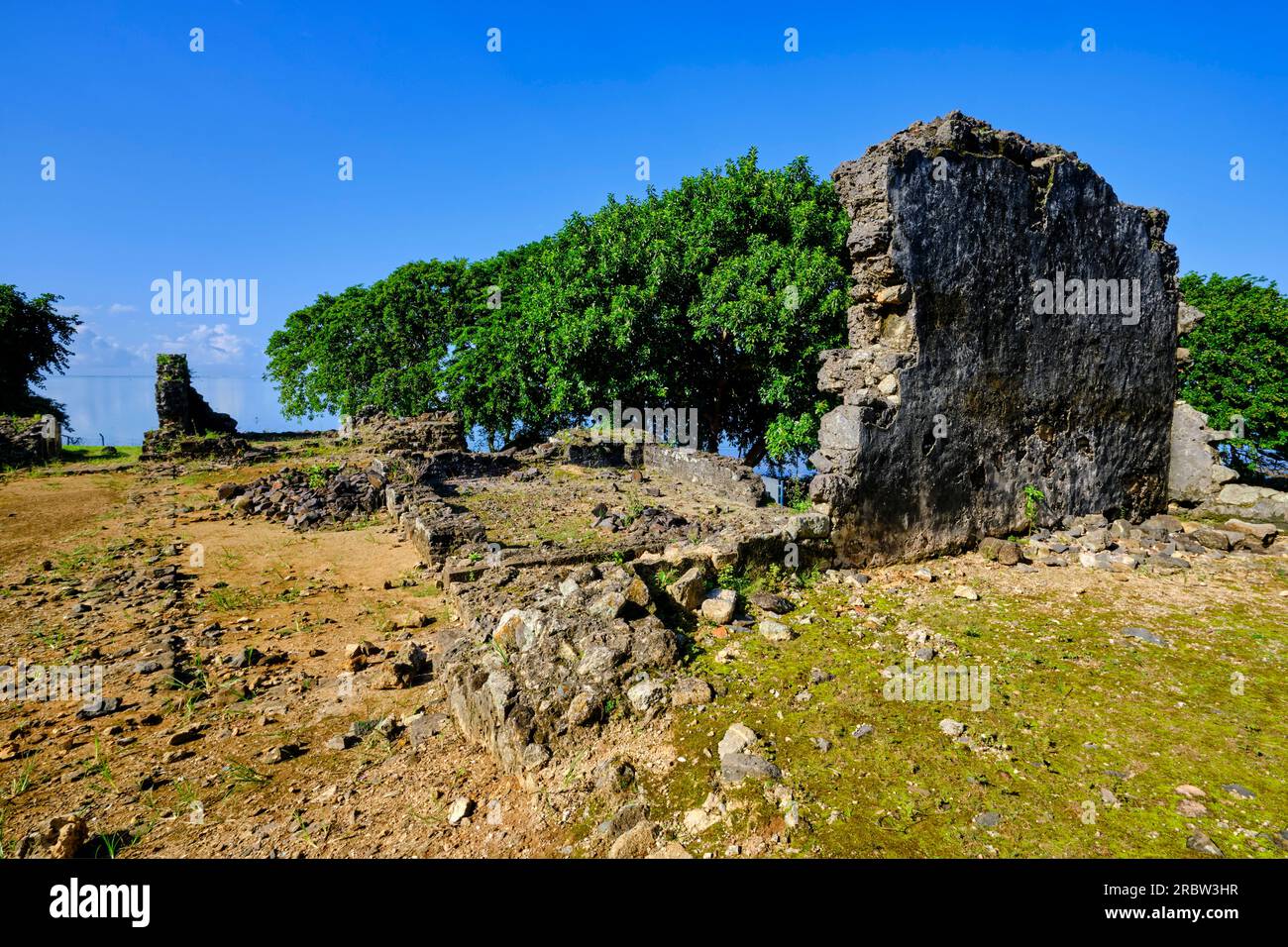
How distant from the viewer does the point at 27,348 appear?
1013 inches

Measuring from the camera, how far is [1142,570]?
21.7ft

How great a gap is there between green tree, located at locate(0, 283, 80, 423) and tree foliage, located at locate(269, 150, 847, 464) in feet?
58.8

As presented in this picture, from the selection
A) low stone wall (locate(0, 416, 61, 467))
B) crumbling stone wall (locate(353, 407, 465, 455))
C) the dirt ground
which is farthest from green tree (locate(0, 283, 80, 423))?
the dirt ground

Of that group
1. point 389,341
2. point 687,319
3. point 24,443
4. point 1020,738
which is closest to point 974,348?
point 1020,738

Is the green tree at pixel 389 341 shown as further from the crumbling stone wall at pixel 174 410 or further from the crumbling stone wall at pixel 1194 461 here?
the crumbling stone wall at pixel 1194 461

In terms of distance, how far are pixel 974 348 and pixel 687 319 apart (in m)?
8.83

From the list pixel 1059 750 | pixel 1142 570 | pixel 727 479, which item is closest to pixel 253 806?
pixel 1059 750

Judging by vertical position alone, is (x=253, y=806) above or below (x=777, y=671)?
below

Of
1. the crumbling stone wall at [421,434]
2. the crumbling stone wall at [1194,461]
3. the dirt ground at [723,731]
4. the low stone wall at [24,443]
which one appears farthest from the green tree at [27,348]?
the crumbling stone wall at [1194,461]

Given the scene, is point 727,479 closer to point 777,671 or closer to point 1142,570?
point 1142,570

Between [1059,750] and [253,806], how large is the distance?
4.43 metres

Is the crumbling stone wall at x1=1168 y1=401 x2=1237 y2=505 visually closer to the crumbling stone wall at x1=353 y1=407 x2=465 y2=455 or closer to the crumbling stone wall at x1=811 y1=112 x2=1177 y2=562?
the crumbling stone wall at x1=811 y1=112 x2=1177 y2=562

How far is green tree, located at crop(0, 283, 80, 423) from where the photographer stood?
24500 mm
